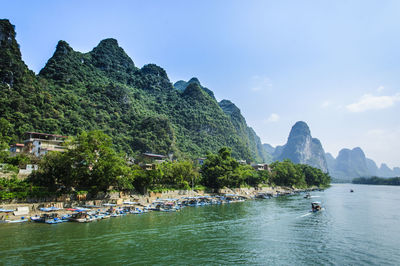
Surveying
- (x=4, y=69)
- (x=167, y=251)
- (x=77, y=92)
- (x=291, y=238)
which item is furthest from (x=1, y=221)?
(x=77, y=92)

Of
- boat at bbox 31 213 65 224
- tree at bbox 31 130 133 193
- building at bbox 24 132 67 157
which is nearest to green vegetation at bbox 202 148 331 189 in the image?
tree at bbox 31 130 133 193

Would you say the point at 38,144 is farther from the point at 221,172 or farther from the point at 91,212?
the point at 221,172

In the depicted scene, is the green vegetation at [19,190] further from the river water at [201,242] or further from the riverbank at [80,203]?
the river water at [201,242]

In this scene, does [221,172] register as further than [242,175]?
No

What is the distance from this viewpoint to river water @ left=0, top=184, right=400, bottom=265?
774 inches

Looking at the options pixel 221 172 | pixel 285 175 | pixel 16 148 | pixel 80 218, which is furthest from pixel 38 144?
pixel 285 175

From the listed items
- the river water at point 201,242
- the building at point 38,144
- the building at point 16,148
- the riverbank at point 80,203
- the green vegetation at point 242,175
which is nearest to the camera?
the river water at point 201,242

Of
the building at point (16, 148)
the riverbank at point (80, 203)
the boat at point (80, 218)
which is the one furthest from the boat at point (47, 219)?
the building at point (16, 148)

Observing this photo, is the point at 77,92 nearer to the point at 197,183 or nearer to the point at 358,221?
the point at 197,183

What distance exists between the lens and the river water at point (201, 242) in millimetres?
19672

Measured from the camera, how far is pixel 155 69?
19762cm

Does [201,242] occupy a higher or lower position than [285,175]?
lower

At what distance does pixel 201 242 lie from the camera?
24453 millimetres

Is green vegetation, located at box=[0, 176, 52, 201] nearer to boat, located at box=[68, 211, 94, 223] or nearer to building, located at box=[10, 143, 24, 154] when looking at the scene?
boat, located at box=[68, 211, 94, 223]
